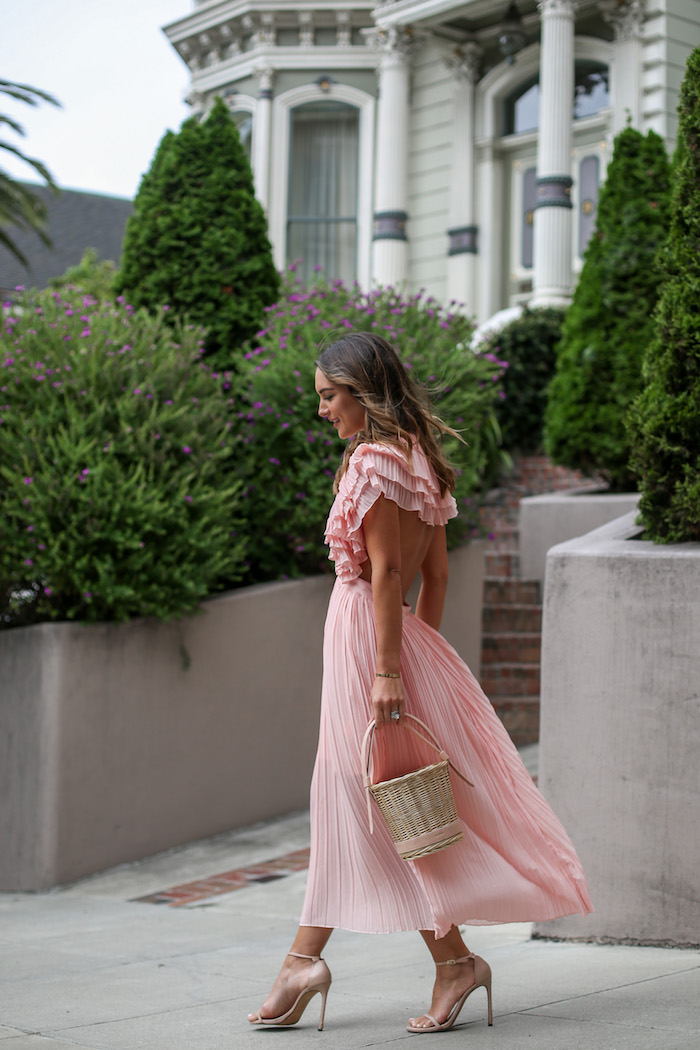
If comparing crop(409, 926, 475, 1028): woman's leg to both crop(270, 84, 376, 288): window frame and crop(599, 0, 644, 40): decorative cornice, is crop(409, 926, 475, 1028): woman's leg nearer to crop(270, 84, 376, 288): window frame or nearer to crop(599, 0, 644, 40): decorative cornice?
crop(599, 0, 644, 40): decorative cornice

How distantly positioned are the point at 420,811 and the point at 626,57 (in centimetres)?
1224

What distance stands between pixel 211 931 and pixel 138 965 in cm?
70

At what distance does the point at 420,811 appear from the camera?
3037 millimetres

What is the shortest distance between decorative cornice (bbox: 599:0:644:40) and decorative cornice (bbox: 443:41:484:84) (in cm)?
223

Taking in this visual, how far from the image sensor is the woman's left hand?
314 centimetres

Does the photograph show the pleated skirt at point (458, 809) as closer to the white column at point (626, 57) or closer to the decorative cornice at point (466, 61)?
the white column at point (626, 57)

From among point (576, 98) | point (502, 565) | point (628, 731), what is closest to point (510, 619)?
point (502, 565)

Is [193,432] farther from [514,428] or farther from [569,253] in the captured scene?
[569,253]

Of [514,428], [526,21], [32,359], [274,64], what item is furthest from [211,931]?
[274,64]

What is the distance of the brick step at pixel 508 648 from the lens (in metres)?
8.20

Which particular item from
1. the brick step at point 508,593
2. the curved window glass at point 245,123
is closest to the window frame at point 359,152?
the curved window glass at point 245,123

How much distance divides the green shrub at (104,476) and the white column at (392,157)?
8768mm

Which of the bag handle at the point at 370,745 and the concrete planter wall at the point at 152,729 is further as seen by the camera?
the concrete planter wall at the point at 152,729

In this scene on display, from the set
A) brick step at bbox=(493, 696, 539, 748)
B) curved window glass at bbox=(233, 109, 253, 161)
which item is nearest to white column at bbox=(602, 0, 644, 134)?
curved window glass at bbox=(233, 109, 253, 161)
